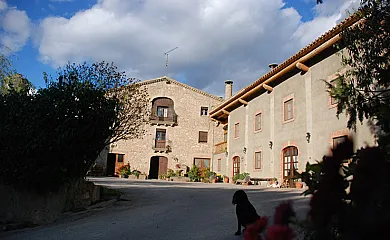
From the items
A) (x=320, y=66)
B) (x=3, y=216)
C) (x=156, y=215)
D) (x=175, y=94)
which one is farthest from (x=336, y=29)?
(x=175, y=94)

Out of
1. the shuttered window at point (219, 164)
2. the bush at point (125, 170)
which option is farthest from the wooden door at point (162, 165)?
the shuttered window at point (219, 164)

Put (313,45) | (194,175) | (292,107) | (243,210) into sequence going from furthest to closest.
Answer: (194,175) → (292,107) → (313,45) → (243,210)

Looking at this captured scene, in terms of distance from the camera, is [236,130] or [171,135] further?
[171,135]

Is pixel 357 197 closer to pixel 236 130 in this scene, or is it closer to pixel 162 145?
pixel 236 130

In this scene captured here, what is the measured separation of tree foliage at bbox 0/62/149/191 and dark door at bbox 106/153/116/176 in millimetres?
19711

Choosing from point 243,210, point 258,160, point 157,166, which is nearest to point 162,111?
point 157,166

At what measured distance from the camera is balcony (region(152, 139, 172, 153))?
2842cm

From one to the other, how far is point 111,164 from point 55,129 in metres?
21.4

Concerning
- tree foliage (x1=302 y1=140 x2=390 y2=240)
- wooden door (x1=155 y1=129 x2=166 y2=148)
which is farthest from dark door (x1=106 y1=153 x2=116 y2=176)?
tree foliage (x1=302 y1=140 x2=390 y2=240)

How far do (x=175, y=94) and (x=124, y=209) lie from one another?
2223cm

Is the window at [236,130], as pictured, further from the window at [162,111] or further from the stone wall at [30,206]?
the stone wall at [30,206]

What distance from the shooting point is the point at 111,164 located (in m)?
28.0

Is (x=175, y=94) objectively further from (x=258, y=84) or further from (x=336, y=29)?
(x=336, y=29)

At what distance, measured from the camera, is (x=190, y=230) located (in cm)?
588
